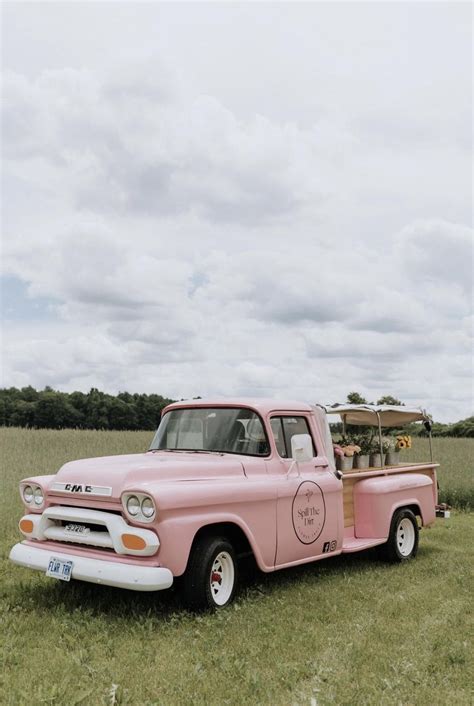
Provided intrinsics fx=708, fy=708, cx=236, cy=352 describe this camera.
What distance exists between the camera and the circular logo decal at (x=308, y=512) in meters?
7.71

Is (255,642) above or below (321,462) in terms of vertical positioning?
below

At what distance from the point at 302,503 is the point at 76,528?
8.11 ft

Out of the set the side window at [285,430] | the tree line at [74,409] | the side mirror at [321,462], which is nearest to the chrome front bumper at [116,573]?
the side window at [285,430]

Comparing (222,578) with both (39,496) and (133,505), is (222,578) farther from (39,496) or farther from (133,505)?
(39,496)

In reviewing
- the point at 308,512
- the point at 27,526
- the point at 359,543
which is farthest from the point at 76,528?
the point at 359,543

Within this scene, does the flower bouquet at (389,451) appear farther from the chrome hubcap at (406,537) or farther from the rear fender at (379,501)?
the chrome hubcap at (406,537)

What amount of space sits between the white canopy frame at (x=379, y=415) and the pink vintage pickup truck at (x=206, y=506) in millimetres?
996

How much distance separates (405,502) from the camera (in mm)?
9820

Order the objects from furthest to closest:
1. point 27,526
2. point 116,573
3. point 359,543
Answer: point 359,543
point 27,526
point 116,573

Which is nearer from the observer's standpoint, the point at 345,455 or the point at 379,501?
the point at 379,501

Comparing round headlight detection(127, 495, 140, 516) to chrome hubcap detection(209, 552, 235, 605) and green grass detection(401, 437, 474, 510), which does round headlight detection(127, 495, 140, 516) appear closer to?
chrome hubcap detection(209, 552, 235, 605)

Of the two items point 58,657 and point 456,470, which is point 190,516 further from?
point 456,470

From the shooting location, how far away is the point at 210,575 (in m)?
6.58

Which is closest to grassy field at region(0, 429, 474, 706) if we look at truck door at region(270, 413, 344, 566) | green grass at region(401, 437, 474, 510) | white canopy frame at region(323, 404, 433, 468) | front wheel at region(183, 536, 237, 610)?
front wheel at region(183, 536, 237, 610)
